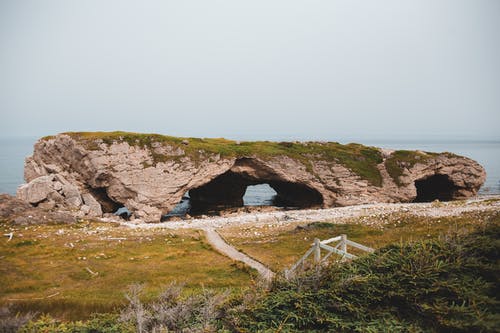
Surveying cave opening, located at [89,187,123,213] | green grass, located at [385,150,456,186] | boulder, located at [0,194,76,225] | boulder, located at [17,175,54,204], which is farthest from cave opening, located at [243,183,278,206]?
boulder, located at [0,194,76,225]

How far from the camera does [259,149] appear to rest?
55250mm

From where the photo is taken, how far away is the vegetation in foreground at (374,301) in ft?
22.7

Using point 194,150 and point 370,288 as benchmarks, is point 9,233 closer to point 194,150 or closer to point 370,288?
point 194,150

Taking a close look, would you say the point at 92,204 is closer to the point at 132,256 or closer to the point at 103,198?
the point at 103,198

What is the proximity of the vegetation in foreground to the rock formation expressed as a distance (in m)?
40.1

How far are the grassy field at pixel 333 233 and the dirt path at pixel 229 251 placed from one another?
517 millimetres

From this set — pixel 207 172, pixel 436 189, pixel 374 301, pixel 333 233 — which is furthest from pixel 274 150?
pixel 374 301

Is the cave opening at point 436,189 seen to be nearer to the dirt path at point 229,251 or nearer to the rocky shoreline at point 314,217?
the rocky shoreline at point 314,217

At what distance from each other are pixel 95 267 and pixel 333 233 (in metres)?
18.8

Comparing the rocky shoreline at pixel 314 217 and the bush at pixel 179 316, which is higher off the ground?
the bush at pixel 179 316

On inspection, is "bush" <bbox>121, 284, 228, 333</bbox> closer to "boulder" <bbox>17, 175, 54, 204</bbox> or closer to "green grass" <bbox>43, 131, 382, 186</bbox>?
"boulder" <bbox>17, 175, 54, 204</bbox>

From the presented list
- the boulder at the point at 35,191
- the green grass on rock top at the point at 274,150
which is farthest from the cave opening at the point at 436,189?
the boulder at the point at 35,191

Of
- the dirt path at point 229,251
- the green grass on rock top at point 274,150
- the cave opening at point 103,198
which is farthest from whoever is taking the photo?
the cave opening at point 103,198

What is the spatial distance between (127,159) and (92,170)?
4875mm
